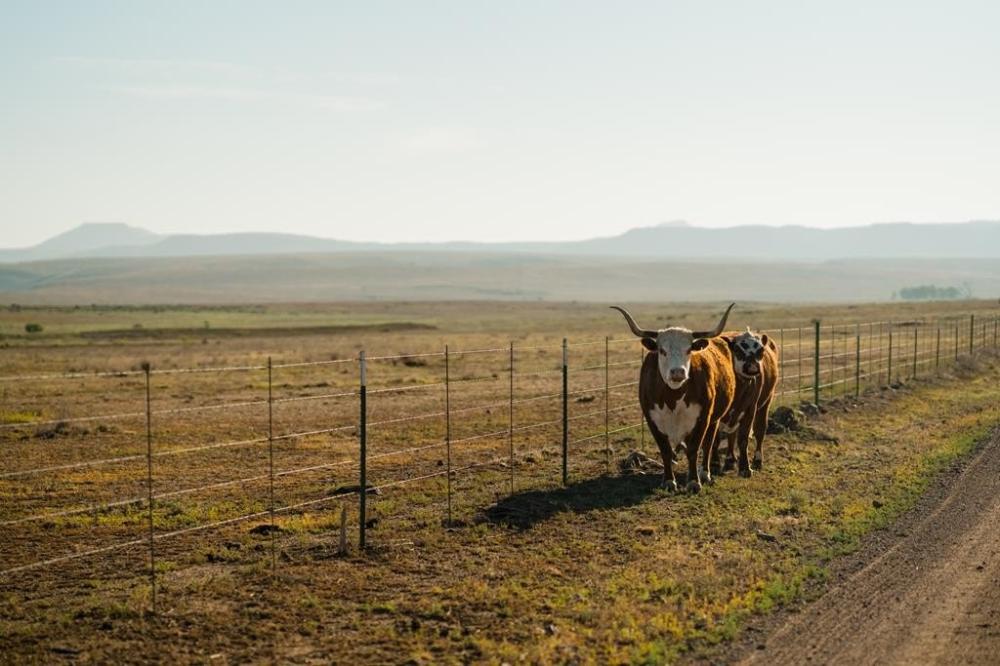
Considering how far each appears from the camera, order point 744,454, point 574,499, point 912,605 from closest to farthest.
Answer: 1. point 912,605
2. point 574,499
3. point 744,454

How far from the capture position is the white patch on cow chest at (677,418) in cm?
1442

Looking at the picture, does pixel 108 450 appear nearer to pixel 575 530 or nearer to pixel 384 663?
pixel 575 530

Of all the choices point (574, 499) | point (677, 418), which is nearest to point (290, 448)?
point (574, 499)

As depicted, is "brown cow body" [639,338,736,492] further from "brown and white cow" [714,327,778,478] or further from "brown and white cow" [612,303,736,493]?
"brown and white cow" [714,327,778,478]

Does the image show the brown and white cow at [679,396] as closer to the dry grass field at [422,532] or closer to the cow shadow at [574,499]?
the cow shadow at [574,499]

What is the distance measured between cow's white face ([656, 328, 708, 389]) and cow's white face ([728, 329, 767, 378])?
189 cm

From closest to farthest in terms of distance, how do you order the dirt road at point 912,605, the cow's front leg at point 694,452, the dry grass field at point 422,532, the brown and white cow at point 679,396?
the dirt road at point 912,605 < the dry grass field at point 422,532 < the brown and white cow at point 679,396 < the cow's front leg at point 694,452

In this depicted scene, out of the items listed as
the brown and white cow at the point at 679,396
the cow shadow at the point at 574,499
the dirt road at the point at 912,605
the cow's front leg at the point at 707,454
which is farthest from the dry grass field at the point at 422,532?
the brown and white cow at the point at 679,396

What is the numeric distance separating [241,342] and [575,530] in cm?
5676

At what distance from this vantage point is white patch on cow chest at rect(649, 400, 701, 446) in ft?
47.3

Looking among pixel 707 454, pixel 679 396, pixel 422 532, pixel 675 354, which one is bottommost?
pixel 422 532

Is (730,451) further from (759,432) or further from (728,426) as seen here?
(759,432)

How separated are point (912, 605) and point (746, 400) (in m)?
7.04

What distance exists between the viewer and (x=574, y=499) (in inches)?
546
